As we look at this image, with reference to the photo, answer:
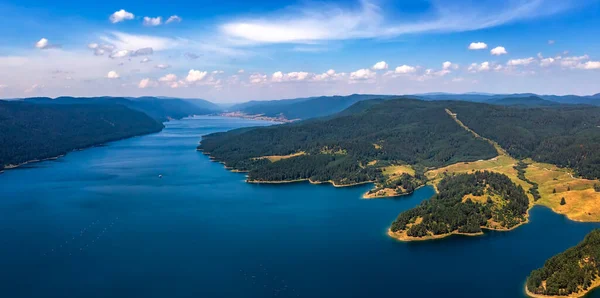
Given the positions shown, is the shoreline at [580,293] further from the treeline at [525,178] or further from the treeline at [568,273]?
the treeline at [525,178]

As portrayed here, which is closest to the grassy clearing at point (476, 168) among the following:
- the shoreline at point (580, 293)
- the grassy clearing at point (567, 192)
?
the grassy clearing at point (567, 192)

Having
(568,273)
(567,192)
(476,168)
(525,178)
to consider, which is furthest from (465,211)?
(476,168)

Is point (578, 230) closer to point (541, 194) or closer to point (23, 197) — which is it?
point (541, 194)

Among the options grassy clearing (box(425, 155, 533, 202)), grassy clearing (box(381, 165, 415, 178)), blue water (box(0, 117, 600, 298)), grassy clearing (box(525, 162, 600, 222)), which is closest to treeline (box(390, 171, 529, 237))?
blue water (box(0, 117, 600, 298))

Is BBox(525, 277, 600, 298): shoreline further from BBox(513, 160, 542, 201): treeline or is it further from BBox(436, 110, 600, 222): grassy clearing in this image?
BBox(513, 160, 542, 201): treeline

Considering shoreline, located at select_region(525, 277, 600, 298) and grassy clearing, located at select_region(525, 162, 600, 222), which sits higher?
grassy clearing, located at select_region(525, 162, 600, 222)

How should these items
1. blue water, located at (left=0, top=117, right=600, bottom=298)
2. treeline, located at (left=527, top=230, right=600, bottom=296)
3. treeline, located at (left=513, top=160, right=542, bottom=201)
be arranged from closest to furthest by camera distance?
treeline, located at (left=527, top=230, right=600, bottom=296) < blue water, located at (left=0, top=117, right=600, bottom=298) < treeline, located at (left=513, top=160, right=542, bottom=201)

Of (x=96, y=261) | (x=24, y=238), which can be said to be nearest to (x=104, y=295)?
(x=96, y=261)

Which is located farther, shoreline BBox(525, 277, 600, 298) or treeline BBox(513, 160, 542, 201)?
treeline BBox(513, 160, 542, 201)
